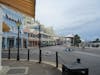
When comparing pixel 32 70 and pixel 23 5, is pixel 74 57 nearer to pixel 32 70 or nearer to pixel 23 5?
pixel 32 70

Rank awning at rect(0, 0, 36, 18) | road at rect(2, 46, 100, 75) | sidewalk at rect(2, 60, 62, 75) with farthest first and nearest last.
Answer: road at rect(2, 46, 100, 75)
sidewalk at rect(2, 60, 62, 75)
awning at rect(0, 0, 36, 18)

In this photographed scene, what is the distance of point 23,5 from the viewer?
8.83m

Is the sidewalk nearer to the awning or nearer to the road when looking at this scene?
the road

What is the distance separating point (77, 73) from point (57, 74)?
552 centimetres

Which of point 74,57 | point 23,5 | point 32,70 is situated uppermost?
point 23,5

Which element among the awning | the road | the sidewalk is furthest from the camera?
the road

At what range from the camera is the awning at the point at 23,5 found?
8493 mm

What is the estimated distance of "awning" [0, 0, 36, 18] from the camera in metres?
8.49

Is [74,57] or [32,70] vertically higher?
[74,57]

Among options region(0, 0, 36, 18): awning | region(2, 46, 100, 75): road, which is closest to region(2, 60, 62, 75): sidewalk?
region(2, 46, 100, 75): road

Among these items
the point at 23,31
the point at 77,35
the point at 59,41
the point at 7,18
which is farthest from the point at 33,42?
the point at 59,41

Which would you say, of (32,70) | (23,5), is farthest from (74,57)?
(23,5)

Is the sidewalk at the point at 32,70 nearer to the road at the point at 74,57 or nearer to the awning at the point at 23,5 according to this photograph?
the road at the point at 74,57

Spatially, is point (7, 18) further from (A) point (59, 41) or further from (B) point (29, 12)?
(A) point (59, 41)
